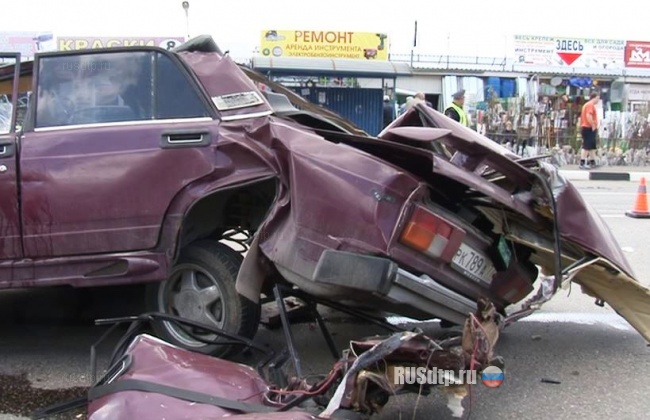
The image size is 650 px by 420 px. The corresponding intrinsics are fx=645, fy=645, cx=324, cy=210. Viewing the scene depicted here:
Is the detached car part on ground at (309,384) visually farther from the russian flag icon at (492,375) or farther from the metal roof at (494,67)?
the metal roof at (494,67)

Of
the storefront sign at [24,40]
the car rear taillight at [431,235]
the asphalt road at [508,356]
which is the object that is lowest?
the asphalt road at [508,356]

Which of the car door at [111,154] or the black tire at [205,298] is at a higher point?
the car door at [111,154]

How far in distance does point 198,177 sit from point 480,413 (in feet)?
6.18

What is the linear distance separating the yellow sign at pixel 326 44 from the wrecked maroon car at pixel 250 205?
1981 cm

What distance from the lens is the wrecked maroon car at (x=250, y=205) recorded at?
3.01 m

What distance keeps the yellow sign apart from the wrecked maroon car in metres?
19.8

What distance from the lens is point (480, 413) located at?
3174 mm

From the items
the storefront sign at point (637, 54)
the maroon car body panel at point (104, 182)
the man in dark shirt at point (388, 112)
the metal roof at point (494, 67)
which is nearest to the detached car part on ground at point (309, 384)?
the maroon car body panel at point (104, 182)

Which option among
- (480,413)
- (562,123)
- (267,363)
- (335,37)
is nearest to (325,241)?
(267,363)

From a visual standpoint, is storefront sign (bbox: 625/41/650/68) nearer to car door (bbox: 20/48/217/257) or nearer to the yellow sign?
the yellow sign

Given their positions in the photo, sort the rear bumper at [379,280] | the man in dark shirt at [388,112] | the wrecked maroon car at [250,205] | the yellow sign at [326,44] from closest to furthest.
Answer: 1. the rear bumper at [379,280]
2. the wrecked maroon car at [250,205]
3. the man in dark shirt at [388,112]
4. the yellow sign at [326,44]

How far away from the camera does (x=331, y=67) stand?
1588cm

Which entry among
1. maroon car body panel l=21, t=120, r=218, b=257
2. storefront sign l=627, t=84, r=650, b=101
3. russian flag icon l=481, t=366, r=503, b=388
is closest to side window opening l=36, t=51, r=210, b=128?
maroon car body panel l=21, t=120, r=218, b=257

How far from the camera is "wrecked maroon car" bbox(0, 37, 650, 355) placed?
3.01m
